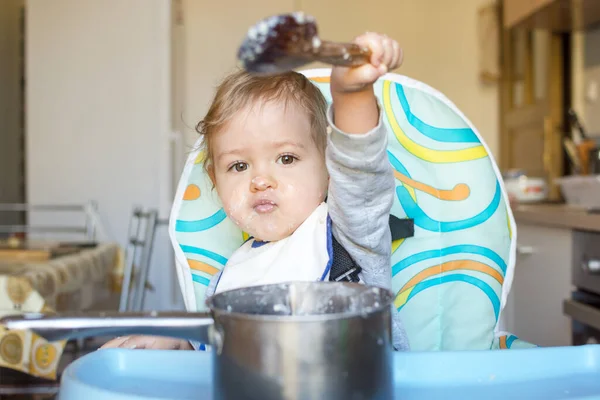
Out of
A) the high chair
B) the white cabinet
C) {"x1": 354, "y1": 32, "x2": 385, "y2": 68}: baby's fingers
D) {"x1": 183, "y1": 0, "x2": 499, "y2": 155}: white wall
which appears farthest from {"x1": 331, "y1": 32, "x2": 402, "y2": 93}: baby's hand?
{"x1": 183, "y1": 0, "x2": 499, "y2": 155}: white wall

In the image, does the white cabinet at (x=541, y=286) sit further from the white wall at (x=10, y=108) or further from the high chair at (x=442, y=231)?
the white wall at (x=10, y=108)

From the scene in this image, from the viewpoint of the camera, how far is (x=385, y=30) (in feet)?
14.8

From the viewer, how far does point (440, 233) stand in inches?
38.0

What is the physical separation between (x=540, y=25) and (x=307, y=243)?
228cm

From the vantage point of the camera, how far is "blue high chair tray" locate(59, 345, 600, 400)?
48cm

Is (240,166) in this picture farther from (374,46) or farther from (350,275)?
(374,46)

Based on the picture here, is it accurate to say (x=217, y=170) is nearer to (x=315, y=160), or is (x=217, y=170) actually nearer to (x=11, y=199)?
(x=315, y=160)

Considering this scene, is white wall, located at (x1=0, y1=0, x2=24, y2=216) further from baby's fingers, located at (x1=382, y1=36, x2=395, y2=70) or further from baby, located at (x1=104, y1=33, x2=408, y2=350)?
baby's fingers, located at (x1=382, y1=36, x2=395, y2=70)

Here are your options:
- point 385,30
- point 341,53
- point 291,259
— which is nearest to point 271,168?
point 291,259

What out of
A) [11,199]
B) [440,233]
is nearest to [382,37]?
[440,233]

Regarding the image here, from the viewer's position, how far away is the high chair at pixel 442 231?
95 centimetres

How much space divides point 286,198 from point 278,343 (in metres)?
0.48

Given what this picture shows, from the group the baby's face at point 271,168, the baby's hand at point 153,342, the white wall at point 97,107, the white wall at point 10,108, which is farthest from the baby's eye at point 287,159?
the white wall at point 10,108

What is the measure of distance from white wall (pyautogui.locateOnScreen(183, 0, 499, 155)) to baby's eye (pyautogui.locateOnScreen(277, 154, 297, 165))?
340 centimetres
